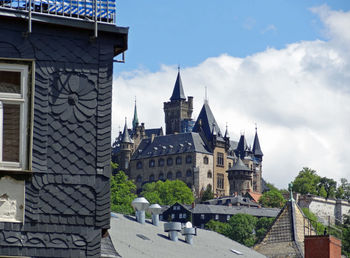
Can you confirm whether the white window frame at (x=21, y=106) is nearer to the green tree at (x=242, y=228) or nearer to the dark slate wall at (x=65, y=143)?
the dark slate wall at (x=65, y=143)

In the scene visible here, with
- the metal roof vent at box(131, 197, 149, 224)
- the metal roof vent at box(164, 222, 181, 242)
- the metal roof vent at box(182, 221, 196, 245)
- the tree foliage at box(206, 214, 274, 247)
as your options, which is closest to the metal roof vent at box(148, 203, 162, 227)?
the metal roof vent at box(131, 197, 149, 224)

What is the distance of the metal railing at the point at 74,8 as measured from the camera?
13.5 metres

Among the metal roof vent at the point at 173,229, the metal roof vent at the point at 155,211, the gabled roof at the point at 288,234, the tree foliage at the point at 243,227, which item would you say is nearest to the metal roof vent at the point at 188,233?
the metal roof vent at the point at 173,229

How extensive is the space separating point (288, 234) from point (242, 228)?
13990cm

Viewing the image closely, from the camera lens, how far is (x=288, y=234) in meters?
40.7

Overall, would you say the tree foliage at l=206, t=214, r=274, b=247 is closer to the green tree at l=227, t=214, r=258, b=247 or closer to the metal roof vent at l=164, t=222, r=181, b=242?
the green tree at l=227, t=214, r=258, b=247

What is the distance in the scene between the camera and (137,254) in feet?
105

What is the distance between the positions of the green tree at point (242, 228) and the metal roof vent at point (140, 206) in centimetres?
13470

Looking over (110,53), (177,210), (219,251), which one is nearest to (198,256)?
(219,251)

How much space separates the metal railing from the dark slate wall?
0.32 metres

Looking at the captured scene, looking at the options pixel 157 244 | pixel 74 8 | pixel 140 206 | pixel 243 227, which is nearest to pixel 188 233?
pixel 140 206

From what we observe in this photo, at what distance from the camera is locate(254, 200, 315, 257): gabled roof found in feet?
131

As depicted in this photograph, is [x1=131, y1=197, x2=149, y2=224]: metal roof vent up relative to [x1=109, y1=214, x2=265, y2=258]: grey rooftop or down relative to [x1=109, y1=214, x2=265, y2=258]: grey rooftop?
up

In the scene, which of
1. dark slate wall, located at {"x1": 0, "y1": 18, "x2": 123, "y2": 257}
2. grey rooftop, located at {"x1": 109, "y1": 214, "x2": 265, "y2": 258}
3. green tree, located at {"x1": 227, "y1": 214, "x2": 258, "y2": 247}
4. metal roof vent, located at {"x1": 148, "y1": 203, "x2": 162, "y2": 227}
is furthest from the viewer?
green tree, located at {"x1": 227, "y1": 214, "x2": 258, "y2": 247}
